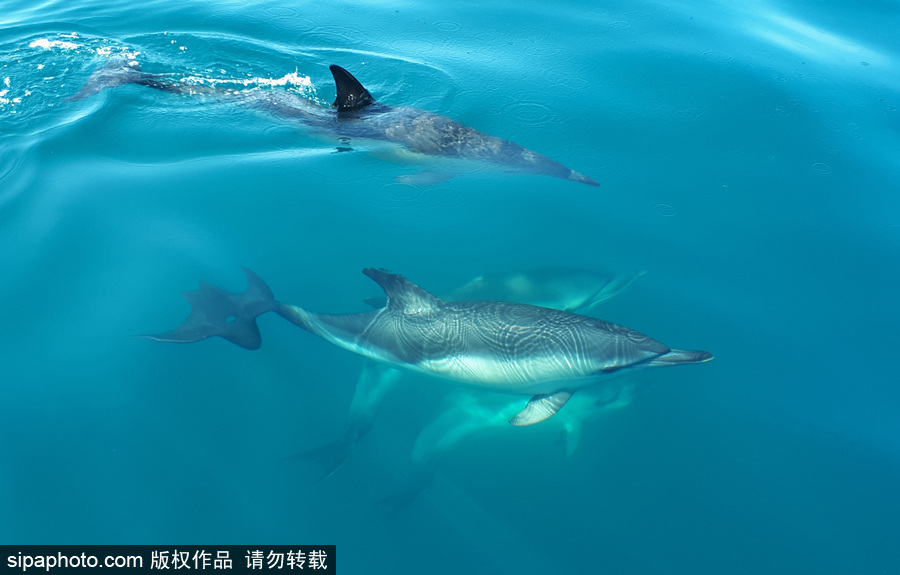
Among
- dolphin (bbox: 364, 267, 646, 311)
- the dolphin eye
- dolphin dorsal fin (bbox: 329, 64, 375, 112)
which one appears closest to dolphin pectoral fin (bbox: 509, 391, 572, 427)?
the dolphin eye

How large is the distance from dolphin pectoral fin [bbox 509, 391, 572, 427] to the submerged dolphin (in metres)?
3.39

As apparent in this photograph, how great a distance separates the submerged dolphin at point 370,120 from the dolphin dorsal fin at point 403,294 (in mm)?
2585

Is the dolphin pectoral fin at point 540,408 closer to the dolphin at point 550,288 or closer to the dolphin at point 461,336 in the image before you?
the dolphin at point 461,336

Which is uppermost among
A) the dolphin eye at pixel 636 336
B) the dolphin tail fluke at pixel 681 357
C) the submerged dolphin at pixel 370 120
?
the submerged dolphin at pixel 370 120

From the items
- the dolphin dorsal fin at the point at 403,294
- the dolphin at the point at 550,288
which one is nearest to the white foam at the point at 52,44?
the dolphin dorsal fin at the point at 403,294

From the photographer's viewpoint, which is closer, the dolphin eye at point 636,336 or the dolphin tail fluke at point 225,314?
the dolphin eye at point 636,336

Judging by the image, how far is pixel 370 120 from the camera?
9180mm

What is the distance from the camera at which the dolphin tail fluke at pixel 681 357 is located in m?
5.15

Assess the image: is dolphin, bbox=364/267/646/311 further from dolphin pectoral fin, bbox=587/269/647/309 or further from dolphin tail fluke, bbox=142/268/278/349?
dolphin tail fluke, bbox=142/268/278/349

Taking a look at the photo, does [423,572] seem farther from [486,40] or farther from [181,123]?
[486,40]

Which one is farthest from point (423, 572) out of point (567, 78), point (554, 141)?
point (567, 78)

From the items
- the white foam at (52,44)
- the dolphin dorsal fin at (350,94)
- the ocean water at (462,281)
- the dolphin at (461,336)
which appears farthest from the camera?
the white foam at (52,44)

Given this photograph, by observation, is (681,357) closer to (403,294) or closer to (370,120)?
(403,294)

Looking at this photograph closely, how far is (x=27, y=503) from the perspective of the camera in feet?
14.4
